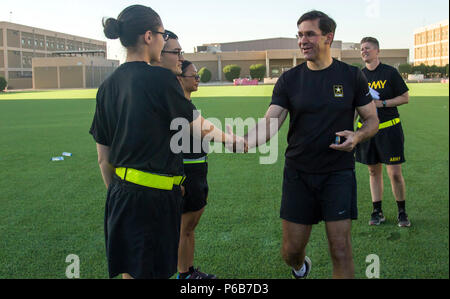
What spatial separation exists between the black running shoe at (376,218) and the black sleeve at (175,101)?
3.64 meters

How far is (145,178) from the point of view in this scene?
287 centimetres

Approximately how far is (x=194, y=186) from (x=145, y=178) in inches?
46.0

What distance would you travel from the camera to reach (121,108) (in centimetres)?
284

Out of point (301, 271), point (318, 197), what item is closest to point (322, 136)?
point (318, 197)

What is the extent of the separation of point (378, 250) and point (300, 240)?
1459 mm

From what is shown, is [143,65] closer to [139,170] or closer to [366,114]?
[139,170]

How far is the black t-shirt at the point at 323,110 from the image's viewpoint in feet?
11.8

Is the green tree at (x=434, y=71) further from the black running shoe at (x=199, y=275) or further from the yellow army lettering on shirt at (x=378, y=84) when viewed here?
the black running shoe at (x=199, y=275)

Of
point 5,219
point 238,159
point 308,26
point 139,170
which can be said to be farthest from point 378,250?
point 238,159

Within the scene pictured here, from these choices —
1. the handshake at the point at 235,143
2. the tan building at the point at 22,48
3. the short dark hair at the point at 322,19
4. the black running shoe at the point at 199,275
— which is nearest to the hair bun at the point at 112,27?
the handshake at the point at 235,143

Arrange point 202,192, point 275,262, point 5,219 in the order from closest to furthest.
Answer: point 202,192
point 275,262
point 5,219

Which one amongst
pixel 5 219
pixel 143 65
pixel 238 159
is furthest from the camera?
pixel 238 159

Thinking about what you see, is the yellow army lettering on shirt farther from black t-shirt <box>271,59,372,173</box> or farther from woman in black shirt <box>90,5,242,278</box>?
woman in black shirt <box>90,5,242,278</box>

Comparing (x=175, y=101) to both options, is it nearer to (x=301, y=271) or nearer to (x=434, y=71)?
(x=301, y=271)
